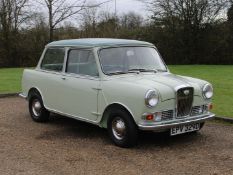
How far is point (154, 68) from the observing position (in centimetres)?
826

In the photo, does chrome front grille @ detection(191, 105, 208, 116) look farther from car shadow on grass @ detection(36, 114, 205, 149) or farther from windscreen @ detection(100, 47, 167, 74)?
windscreen @ detection(100, 47, 167, 74)

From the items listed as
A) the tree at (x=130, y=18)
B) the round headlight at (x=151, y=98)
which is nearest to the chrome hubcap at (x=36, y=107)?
the round headlight at (x=151, y=98)

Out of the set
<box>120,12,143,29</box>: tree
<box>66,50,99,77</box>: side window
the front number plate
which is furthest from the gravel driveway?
<box>120,12,143,29</box>: tree

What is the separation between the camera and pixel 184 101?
7.33 metres

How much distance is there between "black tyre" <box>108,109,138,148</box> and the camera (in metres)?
7.08

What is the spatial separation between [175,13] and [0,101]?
69.8ft

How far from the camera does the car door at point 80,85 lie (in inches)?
307

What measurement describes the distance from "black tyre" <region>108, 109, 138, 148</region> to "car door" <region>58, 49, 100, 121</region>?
45 cm

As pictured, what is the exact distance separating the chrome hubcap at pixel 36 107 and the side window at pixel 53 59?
2.48ft

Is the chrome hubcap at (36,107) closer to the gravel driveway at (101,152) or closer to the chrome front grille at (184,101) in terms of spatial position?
the gravel driveway at (101,152)

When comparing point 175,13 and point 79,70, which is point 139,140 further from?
point 175,13

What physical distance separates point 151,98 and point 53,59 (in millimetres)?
2923

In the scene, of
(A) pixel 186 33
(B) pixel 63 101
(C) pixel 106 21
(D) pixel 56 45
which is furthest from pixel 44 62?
(C) pixel 106 21

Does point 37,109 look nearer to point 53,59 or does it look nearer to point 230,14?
point 53,59
